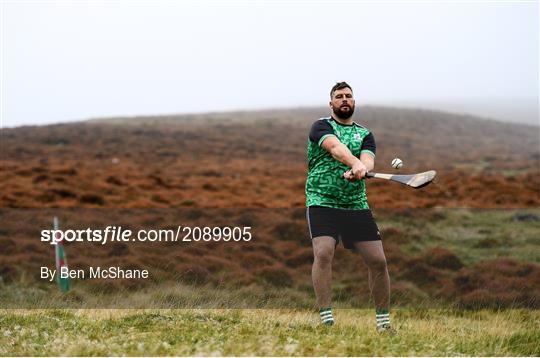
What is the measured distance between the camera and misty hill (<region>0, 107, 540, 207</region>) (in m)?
32.8

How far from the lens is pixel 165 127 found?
71875 mm

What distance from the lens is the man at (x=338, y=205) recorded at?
300 inches

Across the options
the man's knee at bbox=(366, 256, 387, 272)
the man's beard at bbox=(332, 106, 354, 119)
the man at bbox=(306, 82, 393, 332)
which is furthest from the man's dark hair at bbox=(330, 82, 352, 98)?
the man's knee at bbox=(366, 256, 387, 272)

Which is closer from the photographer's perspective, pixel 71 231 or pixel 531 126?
pixel 71 231

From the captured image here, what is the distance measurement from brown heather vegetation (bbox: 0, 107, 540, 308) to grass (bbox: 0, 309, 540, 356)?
18.3 ft

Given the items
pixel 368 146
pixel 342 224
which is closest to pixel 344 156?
pixel 368 146

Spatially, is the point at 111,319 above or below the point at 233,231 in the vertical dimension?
above

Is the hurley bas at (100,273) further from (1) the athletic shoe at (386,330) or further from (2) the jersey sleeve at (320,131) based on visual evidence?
(2) the jersey sleeve at (320,131)

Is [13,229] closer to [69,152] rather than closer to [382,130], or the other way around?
[69,152]

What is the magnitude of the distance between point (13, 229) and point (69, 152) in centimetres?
2857

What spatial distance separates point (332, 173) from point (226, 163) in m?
40.7

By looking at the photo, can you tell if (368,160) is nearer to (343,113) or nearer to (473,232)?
(343,113)

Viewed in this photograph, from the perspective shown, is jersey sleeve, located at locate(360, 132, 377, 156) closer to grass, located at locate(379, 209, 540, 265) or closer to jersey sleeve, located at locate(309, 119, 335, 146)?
jersey sleeve, located at locate(309, 119, 335, 146)

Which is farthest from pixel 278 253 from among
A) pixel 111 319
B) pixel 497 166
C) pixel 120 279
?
pixel 497 166
